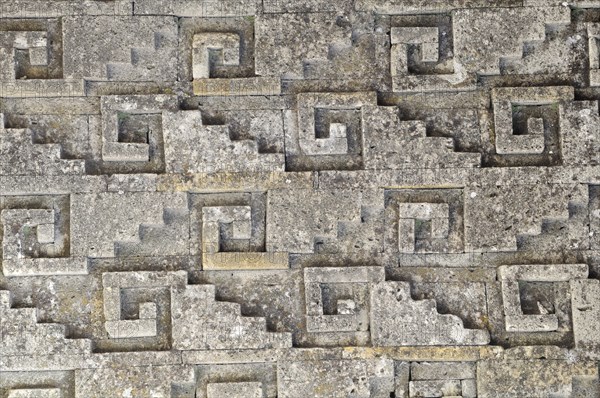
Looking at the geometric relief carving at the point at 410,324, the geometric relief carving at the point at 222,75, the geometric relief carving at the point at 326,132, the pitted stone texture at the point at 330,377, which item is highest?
the geometric relief carving at the point at 222,75

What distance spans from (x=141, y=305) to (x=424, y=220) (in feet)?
7.72

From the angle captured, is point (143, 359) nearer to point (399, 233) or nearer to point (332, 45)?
point (399, 233)

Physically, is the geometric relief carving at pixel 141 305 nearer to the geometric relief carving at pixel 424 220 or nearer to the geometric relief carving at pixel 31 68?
the geometric relief carving at pixel 31 68

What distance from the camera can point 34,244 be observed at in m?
5.66

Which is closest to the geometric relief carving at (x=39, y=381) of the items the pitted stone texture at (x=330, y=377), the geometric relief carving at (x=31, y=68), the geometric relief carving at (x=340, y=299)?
the pitted stone texture at (x=330, y=377)

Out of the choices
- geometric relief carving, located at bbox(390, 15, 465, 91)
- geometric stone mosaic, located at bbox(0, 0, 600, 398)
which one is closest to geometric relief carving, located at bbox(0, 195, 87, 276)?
geometric stone mosaic, located at bbox(0, 0, 600, 398)

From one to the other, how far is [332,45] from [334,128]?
2.25 feet

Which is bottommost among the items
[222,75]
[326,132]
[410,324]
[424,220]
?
[410,324]

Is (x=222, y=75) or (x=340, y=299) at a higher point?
(x=222, y=75)

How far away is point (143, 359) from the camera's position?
18.3 feet

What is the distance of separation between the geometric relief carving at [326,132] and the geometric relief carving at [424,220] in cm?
46

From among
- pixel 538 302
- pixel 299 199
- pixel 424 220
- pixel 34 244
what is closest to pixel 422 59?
pixel 424 220

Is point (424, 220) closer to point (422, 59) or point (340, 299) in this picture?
point (340, 299)

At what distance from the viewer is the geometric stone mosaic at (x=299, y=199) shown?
219 inches
